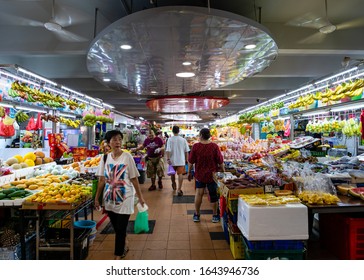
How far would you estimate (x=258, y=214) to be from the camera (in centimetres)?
277

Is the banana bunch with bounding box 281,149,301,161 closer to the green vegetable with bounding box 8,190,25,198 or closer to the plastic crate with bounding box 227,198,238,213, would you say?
the plastic crate with bounding box 227,198,238,213

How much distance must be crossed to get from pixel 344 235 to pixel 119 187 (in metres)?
2.86

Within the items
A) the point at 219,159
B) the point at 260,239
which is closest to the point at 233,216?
the point at 260,239

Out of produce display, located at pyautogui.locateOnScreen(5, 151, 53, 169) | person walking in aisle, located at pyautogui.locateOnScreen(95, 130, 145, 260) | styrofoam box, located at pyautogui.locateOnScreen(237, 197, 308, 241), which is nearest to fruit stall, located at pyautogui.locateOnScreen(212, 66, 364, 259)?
styrofoam box, located at pyautogui.locateOnScreen(237, 197, 308, 241)

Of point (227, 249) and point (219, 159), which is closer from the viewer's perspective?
point (227, 249)

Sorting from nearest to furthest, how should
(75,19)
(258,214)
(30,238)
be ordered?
1. (258,214)
2. (30,238)
3. (75,19)

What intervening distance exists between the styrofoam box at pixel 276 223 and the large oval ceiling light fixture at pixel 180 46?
83.1 inches

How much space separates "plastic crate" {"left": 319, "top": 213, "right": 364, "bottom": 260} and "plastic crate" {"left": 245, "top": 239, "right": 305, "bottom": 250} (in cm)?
74

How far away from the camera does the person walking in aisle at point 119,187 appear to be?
3.11 meters

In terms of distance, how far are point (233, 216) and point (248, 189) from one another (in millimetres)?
411

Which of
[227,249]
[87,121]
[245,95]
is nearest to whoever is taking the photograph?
[227,249]

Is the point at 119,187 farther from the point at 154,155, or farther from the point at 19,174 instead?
the point at 154,155

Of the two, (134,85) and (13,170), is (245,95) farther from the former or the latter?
(13,170)

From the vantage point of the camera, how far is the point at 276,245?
287 cm
